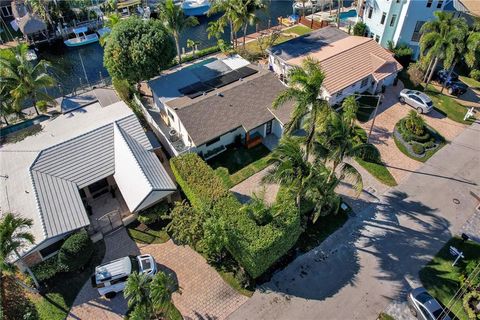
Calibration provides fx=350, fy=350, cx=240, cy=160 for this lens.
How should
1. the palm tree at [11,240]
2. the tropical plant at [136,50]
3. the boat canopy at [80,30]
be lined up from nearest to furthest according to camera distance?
the palm tree at [11,240]
the tropical plant at [136,50]
the boat canopy at [80,30]

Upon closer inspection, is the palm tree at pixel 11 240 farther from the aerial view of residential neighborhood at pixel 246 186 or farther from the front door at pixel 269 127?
the front door at pixel 269 127

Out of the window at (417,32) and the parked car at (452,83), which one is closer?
the parked car at (452,83)

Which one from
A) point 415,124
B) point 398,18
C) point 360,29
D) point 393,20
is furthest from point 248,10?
point 415,124

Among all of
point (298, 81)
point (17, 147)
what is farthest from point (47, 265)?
point (298, 81)

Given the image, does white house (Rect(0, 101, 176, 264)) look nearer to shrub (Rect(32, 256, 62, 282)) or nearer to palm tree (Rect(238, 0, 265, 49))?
shrub (Rect(32, 256, 62, 282))

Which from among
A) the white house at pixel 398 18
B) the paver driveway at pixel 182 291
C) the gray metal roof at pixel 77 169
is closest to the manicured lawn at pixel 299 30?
the white house at pixel 398 18

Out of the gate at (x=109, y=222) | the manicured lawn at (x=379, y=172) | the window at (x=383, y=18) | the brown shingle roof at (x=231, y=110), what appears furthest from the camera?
the window at (x=383, y=18)
